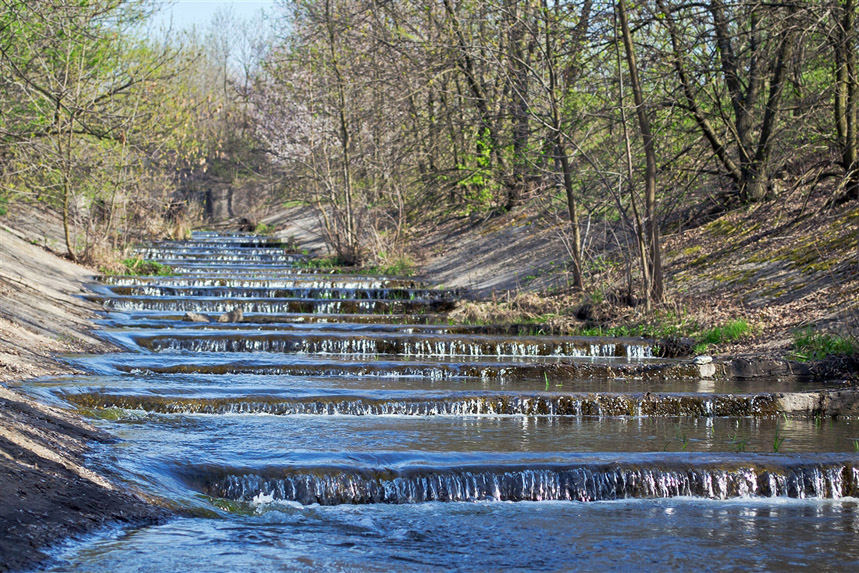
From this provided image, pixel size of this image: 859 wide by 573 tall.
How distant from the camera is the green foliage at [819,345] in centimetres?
1086

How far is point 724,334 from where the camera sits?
12906mm

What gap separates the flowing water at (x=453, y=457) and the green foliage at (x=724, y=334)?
32.7 inches

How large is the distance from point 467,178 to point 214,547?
1876cm

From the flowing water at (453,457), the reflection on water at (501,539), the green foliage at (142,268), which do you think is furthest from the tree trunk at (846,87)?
the green foliage at (142,268)

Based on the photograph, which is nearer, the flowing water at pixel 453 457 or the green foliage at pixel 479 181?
the flowing water at pixel 453 457

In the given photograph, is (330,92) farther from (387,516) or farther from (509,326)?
(387,516)

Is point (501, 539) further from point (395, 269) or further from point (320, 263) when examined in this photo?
point (320, 263)

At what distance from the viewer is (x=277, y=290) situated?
19.0 m

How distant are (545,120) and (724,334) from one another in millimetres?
5101

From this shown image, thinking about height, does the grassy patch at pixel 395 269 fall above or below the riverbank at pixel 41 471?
A: above

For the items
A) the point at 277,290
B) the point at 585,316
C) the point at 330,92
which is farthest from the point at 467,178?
the point at 585,316

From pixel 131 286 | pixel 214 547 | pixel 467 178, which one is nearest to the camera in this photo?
pixel 214 547

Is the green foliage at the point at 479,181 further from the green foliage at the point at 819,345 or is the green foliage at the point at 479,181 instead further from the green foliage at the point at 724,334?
the green foliage at the point at 819,345

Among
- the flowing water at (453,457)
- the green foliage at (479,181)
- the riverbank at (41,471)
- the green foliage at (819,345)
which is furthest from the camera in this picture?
the green foliage at (479,181)
